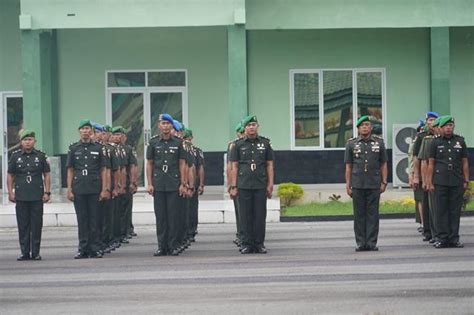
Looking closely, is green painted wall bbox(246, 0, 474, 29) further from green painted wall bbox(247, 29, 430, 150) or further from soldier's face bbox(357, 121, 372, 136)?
soldier's face bbox(357, 121, 372, 136)

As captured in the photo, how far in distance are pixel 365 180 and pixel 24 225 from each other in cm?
539

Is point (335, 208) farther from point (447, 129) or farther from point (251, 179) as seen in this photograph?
point (251, 179)

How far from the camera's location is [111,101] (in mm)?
28484

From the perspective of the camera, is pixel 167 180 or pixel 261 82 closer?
pixel 167 180

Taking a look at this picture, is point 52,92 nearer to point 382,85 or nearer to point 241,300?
point 382,85

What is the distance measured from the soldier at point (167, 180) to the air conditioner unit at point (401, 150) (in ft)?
36.8

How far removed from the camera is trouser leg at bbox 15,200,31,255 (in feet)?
56.4

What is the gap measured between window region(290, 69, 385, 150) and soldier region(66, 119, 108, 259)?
11.2 metres

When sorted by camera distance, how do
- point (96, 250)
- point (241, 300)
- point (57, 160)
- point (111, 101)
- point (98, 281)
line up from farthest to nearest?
1. point (111, 101)
2. point (57, 160)
3. point (96, 250)
4. point (98, 281)
5. point (241, 300)

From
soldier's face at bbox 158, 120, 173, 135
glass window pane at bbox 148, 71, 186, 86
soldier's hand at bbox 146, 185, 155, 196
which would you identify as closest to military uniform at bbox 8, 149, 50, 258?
soldier's hand at bbox 146, 185, 155, 196

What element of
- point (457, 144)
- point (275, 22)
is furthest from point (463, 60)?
point (457, 144)

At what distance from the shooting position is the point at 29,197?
17.2 meters

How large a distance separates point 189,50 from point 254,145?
37.2 ft

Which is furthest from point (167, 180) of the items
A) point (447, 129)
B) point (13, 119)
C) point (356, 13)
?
point (13, 119)
